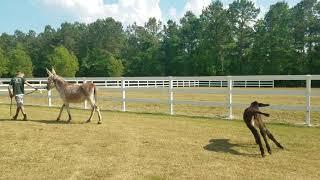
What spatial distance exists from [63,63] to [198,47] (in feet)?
76.8

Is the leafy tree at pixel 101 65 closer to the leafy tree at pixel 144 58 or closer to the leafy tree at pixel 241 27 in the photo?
the leafy tree at pixel 144 58

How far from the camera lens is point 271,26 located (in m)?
69.1

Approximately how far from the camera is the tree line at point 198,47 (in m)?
64.6

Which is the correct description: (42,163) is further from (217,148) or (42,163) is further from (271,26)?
(271,26)

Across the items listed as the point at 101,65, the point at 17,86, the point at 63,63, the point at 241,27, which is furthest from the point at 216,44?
the point at 17,86

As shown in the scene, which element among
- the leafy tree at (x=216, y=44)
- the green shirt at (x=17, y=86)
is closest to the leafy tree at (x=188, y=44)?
the leafy tree at (x=216, y=44)

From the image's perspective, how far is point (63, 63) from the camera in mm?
78688

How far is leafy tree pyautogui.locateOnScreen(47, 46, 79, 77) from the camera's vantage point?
79000 mm

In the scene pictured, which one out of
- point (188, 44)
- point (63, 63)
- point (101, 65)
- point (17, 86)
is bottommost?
point (17, 86)

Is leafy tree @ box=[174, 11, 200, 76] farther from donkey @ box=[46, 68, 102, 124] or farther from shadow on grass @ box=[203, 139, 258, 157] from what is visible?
shadow on grass @ box=[203, 139, 258, 157]

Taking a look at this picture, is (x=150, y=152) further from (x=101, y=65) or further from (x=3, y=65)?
(x=3, y=65)

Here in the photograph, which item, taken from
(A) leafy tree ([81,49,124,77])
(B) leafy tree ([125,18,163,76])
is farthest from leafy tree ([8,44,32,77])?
Answer: (B) leafy tree ([125,18,163,76])

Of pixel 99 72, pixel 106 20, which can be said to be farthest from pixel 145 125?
pixel 106 20

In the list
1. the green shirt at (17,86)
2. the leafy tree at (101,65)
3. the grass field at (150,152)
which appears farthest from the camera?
the leafy tree at (101,65)
